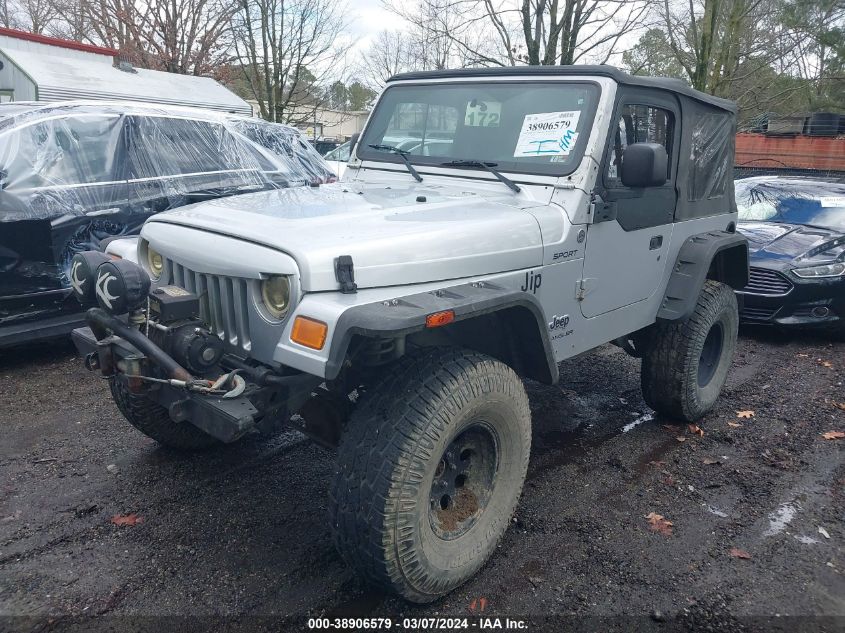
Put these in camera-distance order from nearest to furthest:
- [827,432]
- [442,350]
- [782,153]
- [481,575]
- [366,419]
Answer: [366,419], [442,350], [481,575], [827,432], [782,153]

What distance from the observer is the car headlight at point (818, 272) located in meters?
6.51

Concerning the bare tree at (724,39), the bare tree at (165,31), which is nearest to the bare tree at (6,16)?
the bare tree at (165,31)

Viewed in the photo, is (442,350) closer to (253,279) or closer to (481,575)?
(253,279)

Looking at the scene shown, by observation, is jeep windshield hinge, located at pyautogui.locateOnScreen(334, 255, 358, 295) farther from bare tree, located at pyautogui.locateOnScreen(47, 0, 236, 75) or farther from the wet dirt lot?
bare tree, located at pyautogui.locateOnScreen(47, 0, 236, 75)

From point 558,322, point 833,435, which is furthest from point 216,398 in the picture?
point 833,435

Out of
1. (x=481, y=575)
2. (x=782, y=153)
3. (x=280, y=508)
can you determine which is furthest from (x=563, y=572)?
(x=782, y=153)

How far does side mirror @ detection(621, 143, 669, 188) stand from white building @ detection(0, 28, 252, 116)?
11658mm

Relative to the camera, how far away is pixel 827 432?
15.1ft

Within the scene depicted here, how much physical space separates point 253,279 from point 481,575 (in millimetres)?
1630

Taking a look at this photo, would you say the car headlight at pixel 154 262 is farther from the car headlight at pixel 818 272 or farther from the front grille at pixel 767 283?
the car headlight at pixel 818 272

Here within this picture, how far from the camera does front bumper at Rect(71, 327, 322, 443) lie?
239 centimetres

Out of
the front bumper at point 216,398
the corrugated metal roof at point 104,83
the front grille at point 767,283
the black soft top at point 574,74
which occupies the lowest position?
the front grille at point 767,283

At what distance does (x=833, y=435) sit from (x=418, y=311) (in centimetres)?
364

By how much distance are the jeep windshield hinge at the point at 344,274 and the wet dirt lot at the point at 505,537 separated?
4.30 feet
